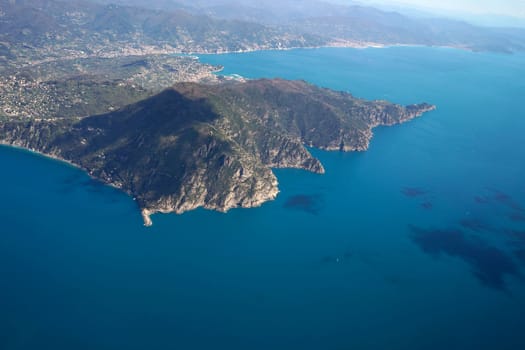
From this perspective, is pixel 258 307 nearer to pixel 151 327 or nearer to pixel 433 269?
pixel 151 327

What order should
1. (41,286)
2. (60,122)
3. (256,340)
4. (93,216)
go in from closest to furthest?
(256,340) → (41,286) → (93,216) → (60,122)

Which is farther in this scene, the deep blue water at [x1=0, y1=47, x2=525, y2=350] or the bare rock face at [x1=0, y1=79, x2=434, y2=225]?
the bare rock face at [x1=0, y1=79, x2=434, y2=225]

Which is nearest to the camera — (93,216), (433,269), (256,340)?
(256,340)

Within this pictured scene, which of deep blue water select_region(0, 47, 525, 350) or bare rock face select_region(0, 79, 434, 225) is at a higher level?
bare rock face select_region(0, 79, 434, 225)

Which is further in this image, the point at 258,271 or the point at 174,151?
the point at 174,151

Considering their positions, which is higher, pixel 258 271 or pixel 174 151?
pixel 174 151

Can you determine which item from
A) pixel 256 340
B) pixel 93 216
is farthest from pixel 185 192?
pixel 256 340

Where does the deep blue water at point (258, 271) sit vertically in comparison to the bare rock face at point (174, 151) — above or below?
below

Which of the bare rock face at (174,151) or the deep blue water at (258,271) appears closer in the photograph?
the deep blue water at (258,271)
